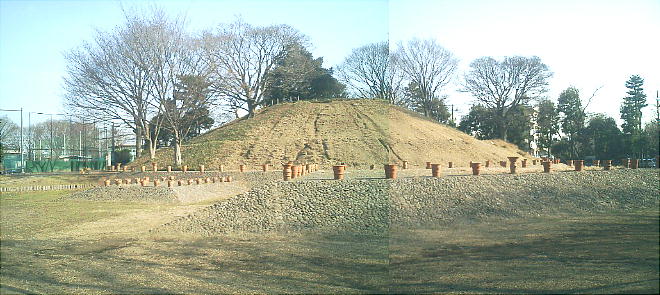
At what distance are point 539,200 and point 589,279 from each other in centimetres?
118

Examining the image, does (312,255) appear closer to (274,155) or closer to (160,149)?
(274,155)

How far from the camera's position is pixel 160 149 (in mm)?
24531

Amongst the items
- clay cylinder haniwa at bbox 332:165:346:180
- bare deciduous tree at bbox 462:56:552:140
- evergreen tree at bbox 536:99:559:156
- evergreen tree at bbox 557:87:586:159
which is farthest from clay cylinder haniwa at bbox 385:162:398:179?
evergreen tree at bbox 557:87:586:159

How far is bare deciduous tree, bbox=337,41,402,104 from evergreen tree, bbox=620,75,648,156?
288 cm

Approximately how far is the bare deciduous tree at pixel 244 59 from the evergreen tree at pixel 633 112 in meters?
12.2

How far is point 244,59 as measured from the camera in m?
18.7

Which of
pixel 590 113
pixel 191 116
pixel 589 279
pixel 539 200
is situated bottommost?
pixel 589 279

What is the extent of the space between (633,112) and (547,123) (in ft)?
4.85

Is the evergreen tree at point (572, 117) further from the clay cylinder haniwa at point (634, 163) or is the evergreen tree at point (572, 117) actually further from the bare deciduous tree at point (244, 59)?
the bare deciduous tree at point (244, 59)

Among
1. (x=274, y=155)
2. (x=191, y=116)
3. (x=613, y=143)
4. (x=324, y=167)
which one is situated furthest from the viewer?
(x=191, y=116)

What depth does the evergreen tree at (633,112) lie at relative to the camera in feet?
8.87

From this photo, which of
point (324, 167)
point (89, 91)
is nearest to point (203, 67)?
point (89, 91)

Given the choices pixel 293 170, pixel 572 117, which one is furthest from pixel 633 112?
pixel 293 170

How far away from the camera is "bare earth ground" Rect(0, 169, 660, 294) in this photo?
2764 mm
